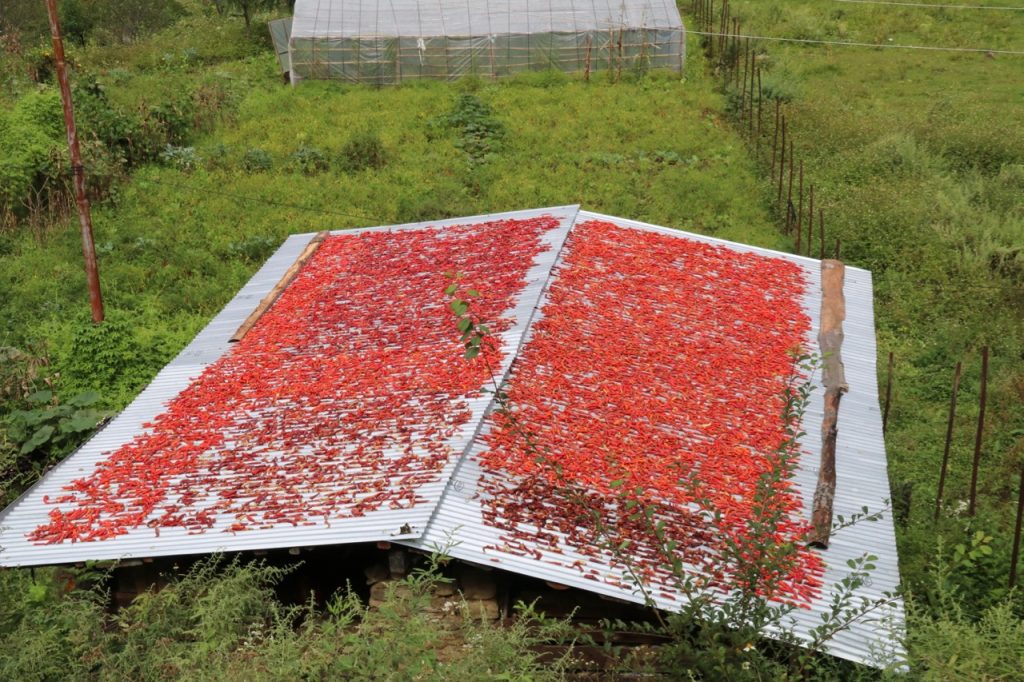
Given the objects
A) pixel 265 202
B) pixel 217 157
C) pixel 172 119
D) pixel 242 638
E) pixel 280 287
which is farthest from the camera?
pixel 172 119

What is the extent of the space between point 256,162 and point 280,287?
943 centimetres

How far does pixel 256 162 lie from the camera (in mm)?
22672

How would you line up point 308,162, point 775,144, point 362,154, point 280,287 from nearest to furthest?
point 280,287 → point 775,144 → point 308,162 → point 362,154

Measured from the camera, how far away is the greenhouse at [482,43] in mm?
26891

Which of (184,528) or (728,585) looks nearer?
(728,585)

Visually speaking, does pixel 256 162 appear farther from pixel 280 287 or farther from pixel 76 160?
pixel 280 287

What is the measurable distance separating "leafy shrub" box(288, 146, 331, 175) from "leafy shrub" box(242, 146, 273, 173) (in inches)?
19.6

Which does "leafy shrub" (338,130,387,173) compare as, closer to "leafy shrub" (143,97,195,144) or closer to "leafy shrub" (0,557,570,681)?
"leafy shrub" (143,97,195,144)

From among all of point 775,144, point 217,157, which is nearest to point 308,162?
point 217,157

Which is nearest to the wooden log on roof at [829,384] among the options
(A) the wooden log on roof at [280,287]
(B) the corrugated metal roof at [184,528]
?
(B) the corrugated metal roof at [184,528]

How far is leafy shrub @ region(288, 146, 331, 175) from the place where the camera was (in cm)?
2252

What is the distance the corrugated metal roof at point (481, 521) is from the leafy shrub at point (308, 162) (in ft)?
34.5

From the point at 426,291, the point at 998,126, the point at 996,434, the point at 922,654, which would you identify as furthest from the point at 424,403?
the point at 998,126

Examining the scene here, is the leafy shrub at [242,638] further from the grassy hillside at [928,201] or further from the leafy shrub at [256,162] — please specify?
the leafy shrub at [256,162]
